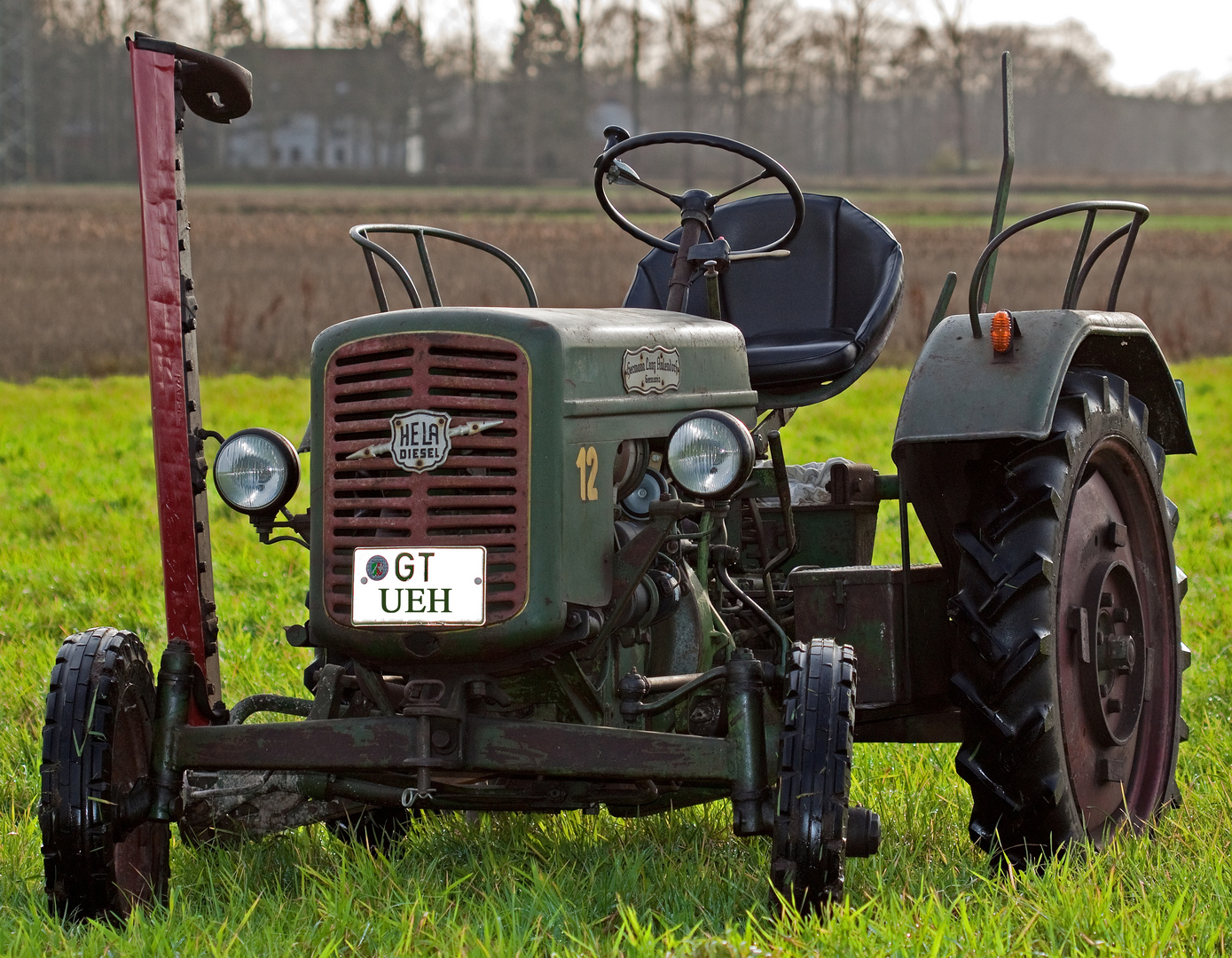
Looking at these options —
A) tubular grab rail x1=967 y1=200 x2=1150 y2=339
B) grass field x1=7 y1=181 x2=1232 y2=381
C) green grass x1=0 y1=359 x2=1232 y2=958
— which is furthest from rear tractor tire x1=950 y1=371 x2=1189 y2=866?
grass field x1=7 y1=181 x2=1232 y2=381

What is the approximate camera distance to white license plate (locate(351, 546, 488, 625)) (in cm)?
269

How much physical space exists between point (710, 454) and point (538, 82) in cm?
6590

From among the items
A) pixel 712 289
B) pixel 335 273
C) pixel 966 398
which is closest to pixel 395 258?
pixel 712 289

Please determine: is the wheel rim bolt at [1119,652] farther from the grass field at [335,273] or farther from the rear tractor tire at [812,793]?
the grass field at [335,273]

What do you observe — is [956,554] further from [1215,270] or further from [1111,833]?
[1215,270]

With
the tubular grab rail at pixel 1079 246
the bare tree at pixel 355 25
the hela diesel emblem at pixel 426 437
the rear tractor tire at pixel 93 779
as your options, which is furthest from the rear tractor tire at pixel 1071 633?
the bare tree at pixel 355 25

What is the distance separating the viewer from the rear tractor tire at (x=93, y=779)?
2.83 m

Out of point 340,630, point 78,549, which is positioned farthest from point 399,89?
point 340,630

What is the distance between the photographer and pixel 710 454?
2.75 m

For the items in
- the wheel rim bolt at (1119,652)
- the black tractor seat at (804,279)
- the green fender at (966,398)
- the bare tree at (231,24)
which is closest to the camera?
the green fender at (966,398)

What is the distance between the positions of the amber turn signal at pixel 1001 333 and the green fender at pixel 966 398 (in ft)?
0.08

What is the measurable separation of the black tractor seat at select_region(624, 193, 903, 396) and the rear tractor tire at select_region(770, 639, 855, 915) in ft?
5.60

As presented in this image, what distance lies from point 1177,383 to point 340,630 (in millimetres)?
2550

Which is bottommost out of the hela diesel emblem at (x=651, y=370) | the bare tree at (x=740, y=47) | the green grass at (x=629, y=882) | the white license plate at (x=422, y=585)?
the green grass at (x=629, y=882)
